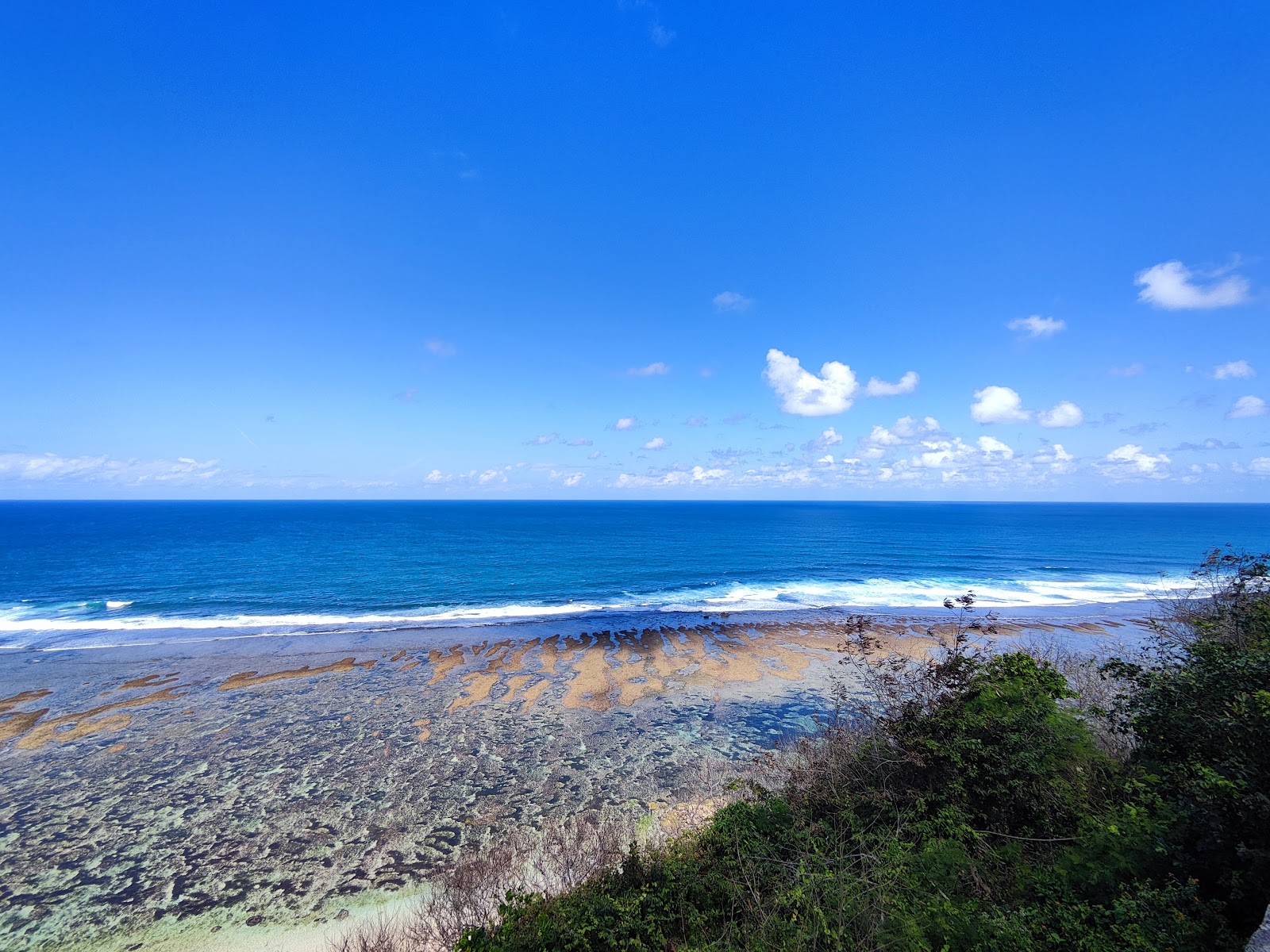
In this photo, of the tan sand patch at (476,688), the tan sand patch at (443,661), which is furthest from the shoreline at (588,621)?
the tan sand patch at (476,688)

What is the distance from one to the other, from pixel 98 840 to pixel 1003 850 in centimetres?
2228

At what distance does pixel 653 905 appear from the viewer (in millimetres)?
8750

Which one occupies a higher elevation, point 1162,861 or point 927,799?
point 1162,861

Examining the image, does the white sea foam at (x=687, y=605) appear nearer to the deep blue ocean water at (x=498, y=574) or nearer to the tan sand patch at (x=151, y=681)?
the deep blue ocean water at (x=498, y=574)

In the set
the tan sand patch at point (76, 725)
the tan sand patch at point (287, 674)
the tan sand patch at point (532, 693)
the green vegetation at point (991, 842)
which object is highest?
the green vegetation at point (991, 842)

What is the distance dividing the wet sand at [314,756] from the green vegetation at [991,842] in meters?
6.41

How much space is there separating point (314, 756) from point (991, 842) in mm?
20908

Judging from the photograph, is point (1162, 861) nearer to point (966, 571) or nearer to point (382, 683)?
point (382, 683)

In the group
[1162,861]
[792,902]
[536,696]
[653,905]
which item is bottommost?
[536,696]

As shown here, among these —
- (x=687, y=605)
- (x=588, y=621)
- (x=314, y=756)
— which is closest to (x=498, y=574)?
(x=588, y=621)

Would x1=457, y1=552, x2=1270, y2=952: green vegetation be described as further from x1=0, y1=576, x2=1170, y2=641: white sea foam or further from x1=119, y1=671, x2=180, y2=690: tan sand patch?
x1=0, y1=576, x2=1170, y2=641: white sea foam

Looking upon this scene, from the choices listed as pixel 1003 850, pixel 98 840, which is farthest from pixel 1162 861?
pixel 98 840

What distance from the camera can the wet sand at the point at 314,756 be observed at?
12086mm

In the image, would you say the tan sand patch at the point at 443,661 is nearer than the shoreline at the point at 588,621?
Yes
